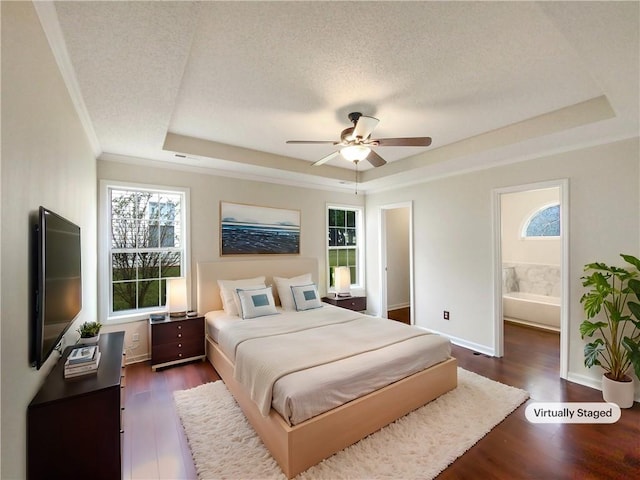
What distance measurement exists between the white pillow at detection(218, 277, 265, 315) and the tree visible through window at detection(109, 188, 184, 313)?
675 millimetres

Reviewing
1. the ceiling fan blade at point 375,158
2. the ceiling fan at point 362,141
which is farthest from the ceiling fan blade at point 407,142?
the ceiling fan blade at point 375,158

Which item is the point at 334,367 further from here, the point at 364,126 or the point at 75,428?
the point at 364,126

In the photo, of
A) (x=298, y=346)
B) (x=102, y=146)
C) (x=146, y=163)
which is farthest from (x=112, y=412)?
(x=146, y=163)

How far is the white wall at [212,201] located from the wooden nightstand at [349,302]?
0.35 meters

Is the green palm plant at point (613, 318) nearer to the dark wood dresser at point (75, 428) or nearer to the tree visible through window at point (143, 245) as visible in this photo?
Answer: the dark wood dresser at point (75, 428)

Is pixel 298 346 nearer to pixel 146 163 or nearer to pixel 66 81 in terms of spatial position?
pixel 66 81

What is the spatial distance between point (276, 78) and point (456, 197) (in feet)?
10.3

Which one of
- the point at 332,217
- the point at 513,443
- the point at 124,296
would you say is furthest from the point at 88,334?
the point at 332,217

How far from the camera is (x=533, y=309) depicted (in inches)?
197

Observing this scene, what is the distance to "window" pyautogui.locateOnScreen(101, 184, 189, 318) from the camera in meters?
3.44

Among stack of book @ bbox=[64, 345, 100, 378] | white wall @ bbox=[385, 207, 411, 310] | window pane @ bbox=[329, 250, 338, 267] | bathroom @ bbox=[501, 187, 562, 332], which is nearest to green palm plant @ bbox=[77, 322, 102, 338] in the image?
stack of book @ bbox=[64, 345, 100, 378]

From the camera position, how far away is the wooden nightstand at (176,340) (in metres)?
3.35

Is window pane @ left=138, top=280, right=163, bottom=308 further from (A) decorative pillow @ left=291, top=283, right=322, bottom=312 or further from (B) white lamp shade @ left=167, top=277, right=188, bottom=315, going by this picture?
(A) decorative pillow @ left=291, top=283, right=322, bottom=312

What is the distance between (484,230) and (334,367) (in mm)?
2903
